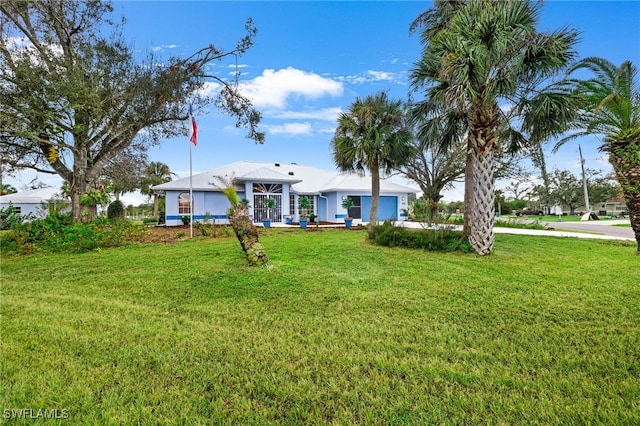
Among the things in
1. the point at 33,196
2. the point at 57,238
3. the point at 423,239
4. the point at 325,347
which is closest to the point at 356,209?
the point at 423,239

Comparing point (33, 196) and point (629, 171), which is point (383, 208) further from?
point (33, 196)

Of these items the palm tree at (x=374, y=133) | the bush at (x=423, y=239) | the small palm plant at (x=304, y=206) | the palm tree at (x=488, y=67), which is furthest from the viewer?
the small palm plant at (x=304, y=206)

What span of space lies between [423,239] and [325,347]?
7.66 meters

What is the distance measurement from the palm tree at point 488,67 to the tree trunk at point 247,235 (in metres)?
6.08

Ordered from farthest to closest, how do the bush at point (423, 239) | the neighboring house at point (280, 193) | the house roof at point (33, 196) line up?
the house roof at point (33, 196)
the neighboring house at point (280, 193)
the bush at point (423, 239)

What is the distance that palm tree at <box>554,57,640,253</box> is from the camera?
8.52 m

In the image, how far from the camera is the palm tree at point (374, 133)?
14709 millimetres

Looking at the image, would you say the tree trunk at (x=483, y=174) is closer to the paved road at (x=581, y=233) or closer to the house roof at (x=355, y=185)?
the paved road at (x=581, y=233)

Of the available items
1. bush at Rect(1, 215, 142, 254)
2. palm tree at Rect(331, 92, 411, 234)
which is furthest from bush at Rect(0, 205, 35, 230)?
palm tree at Rect(331, 92, 411, 234)

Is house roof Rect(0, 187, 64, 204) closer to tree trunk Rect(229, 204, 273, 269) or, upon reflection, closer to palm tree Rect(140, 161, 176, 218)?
palm tree Rect(140, 161, 176, 218)

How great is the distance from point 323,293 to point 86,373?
3.39m

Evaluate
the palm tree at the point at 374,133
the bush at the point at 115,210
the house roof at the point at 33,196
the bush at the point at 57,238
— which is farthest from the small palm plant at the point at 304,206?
the house roof at the point at 33,196

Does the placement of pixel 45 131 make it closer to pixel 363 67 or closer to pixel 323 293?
pixel 323 293

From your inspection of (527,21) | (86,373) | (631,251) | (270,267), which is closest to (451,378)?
(86,373)
